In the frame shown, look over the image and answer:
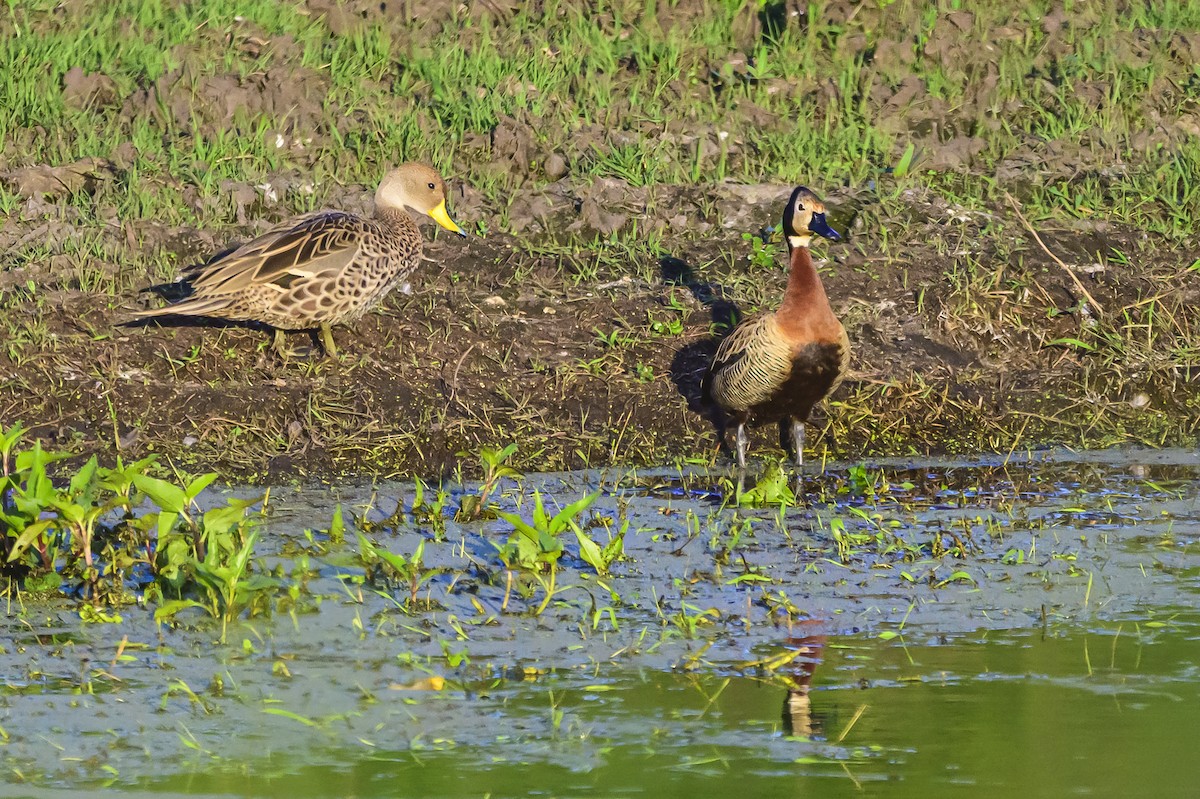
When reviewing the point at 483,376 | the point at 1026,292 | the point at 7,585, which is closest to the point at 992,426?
the point at 1026,292

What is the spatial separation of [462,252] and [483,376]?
108 centimetres

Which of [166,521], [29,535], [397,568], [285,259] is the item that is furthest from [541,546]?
[285,259]

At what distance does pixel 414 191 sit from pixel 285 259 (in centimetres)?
102

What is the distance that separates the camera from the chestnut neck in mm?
6926

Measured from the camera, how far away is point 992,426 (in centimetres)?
741

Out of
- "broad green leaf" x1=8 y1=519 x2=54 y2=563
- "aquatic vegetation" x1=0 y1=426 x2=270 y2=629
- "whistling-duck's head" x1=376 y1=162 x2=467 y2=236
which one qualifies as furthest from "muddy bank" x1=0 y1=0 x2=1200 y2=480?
"broad green leaf" x1=8 y1=519 x2=54 y2=563

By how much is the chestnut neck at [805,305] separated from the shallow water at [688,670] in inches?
34.1

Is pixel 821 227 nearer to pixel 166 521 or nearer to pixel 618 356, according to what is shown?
pixel 618 356

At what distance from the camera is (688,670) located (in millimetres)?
4762

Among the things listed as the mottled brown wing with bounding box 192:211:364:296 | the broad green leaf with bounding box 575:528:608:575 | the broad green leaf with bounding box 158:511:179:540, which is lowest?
the broad green leaf with bounding box 575:528:608:575

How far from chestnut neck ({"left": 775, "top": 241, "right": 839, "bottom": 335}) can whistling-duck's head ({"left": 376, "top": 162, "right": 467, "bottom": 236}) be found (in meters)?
1.90

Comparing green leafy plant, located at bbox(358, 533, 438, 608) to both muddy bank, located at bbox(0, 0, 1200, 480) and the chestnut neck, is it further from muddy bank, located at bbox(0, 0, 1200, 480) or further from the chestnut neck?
the chestnut neck

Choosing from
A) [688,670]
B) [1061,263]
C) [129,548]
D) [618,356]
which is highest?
[1061,263]

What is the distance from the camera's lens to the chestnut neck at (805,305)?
A: 6.93 meters
